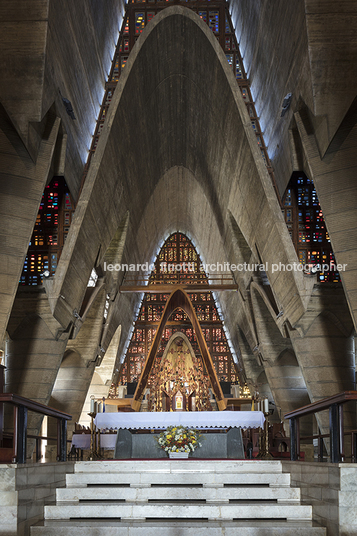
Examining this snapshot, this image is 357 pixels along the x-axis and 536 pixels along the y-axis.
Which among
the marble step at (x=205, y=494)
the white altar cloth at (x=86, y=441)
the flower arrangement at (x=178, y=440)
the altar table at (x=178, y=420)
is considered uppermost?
the altar table at (x=178, y=420)

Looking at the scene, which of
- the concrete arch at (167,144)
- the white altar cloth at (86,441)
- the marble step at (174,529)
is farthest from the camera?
the concrete arch at (167,144)

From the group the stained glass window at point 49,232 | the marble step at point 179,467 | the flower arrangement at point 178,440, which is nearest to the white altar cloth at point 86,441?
the stained glass window at point 49,232

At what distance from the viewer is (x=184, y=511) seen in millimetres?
5477

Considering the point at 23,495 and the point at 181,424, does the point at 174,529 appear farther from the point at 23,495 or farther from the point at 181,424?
the point at 181,424

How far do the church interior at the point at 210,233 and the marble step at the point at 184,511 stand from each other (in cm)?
2

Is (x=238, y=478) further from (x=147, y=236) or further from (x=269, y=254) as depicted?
(x=147, y=236)

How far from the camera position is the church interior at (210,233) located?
5539mm

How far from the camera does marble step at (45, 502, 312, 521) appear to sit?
17.8 ft

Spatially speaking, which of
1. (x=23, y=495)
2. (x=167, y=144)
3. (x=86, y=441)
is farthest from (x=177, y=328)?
(x=23, y=495)

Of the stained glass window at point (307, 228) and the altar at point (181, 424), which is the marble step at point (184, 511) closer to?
the altar at point (181, 424)

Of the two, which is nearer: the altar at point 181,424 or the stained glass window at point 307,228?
the altar at point 181,424

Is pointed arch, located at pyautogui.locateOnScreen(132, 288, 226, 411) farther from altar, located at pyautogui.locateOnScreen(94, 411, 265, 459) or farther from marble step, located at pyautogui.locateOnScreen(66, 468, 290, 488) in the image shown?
marble step, located at pyautogui.locateOnScreen(66, 468, 290, 488)

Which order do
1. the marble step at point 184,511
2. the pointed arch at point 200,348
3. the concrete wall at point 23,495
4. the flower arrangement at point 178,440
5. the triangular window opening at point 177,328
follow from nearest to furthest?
the concrete wall at point 23,495 < the marble step at point 184,511 < the flower arrangement at point 178,440 < the pointed arch at point 200,348 < the triangular window opening at point 177,328

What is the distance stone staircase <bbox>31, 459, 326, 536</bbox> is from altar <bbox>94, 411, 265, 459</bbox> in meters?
2.09
